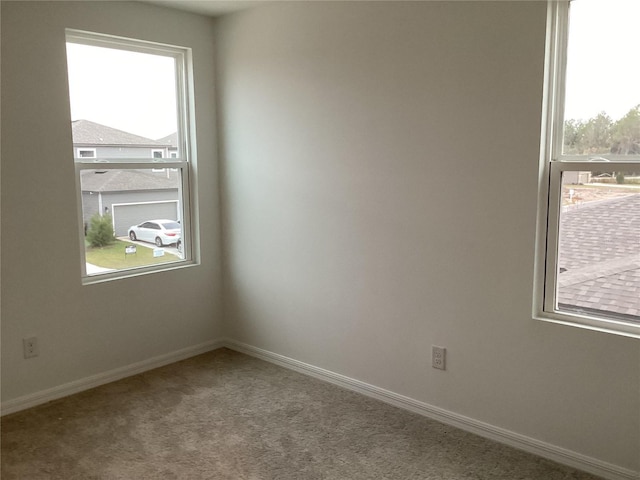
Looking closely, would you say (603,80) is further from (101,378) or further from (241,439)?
(101,378)

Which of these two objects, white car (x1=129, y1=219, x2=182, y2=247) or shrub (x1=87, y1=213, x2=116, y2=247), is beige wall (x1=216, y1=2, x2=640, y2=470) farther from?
shrub (x1=87, y1=213, x2=116, y2=247)

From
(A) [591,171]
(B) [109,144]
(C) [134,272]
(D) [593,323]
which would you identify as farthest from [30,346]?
(A) [591,171]

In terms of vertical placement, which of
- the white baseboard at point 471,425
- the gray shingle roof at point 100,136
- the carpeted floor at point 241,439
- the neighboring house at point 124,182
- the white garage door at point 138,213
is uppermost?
the gray shingle roof at point 100,136

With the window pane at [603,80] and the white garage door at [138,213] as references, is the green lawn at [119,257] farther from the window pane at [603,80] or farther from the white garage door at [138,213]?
the window pane at [603,80]

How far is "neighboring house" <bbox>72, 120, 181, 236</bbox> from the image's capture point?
10.8ft

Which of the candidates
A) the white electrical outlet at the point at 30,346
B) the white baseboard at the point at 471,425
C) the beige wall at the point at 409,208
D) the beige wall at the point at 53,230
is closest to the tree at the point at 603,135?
the beige wall at the point at 409,208

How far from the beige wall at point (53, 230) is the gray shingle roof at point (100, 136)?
153 mm

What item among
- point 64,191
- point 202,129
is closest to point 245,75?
point 202,129

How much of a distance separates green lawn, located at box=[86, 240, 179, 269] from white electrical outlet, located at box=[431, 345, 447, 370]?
1.97 meters

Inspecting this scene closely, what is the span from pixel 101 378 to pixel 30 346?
50 cm

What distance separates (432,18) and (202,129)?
1811 mm

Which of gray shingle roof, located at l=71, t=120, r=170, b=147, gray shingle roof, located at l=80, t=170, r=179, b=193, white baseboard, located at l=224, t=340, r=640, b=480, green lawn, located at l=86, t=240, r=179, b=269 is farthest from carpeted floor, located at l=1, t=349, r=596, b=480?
gray shingle roof, located at l=71, t=120, r=170, b=147

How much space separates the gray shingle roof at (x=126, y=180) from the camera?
3.32 m

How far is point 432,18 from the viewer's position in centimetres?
268
